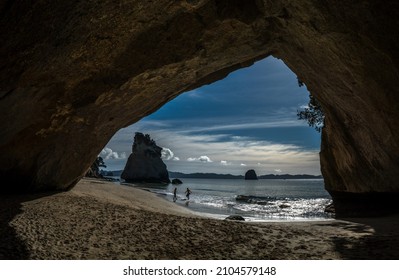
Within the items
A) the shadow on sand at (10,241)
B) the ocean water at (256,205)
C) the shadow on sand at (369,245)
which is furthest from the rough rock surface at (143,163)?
the shadow on sand at (369,245)

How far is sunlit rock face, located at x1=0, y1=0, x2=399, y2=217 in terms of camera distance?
6.93 meters

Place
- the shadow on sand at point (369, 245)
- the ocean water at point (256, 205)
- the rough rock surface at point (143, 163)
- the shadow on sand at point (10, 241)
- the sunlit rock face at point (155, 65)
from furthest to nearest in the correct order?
the rough rock surface at point (143, 163) → the ocean water at point (256, 205) → the sunlit rock face at point (155, 65) → the shadow on sand at point (369, 245) → the shadow on sand at point (10, 241)

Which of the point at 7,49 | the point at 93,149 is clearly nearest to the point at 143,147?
the point at 93,149

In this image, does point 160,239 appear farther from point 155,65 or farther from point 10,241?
point 155,65

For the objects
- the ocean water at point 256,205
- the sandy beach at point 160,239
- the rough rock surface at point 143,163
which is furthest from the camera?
the rough rock surface at point 143,163

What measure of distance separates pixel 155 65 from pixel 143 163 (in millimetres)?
94750

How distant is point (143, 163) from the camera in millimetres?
102938

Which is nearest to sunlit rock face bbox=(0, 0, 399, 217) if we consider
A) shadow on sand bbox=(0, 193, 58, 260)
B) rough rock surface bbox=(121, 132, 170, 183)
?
shadow on sand bbox=(0, 193, 58, 260)

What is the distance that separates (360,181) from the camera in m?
15.4

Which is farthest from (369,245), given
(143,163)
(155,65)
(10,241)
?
(143,163)

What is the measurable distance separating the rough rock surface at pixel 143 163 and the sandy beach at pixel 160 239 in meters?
95.7

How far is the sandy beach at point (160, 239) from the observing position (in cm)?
524

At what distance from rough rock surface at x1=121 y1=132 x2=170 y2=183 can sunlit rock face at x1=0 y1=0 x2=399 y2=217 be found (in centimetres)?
8961

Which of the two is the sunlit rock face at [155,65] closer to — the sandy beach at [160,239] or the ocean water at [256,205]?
the sandy beach at [160,239]
